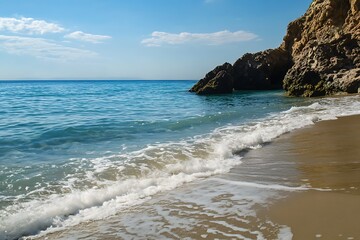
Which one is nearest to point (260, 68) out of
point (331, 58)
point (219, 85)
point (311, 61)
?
point (219, 85)

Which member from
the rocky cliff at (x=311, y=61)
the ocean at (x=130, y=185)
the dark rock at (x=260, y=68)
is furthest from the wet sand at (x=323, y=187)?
the dark rock at (x=260, y=68)

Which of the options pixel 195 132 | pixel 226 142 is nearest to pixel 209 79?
pixel 195 132

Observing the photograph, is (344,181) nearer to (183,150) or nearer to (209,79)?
(183,150)

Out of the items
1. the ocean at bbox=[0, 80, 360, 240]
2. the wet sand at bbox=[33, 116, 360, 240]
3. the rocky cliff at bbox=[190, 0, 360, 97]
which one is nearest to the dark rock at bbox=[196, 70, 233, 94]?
the rocky cliff at bbox=[190, 0, 360, 97]

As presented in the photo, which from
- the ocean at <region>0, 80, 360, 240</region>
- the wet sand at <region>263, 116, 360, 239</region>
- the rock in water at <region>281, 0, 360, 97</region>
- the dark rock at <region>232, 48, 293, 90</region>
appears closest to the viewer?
the wet sand at <region>263, 116, 360, 239</region>

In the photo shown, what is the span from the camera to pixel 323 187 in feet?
18.3

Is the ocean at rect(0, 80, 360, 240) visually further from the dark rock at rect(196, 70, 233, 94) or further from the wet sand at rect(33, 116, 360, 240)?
the dark rock at rect(196, 70, 233, 94)

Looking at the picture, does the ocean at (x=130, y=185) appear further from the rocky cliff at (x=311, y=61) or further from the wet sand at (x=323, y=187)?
the rocky cliff at (x=311, y=61)

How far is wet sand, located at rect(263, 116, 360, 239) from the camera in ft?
13.2

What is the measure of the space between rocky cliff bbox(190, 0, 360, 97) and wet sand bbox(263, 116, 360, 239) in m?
20.2

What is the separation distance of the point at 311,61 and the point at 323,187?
1128 inches

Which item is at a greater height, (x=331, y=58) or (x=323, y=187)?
(x=331, y=58)

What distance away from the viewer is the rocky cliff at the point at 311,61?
95.7 ft

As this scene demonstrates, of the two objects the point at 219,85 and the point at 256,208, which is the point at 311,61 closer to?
the point at 219,85
